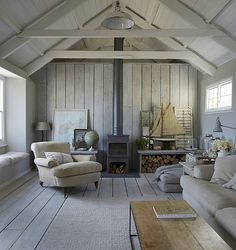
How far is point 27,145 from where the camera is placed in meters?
6.55

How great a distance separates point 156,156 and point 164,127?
2.68 feet

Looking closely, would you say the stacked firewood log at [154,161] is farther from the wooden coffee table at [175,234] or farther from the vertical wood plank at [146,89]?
the wooden coffee table at [175,234]

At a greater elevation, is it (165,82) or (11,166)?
(165,82)

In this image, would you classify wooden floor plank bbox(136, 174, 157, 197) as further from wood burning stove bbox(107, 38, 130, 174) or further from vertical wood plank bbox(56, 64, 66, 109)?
vertical wood plank bbox(56, 64, 66, 109)

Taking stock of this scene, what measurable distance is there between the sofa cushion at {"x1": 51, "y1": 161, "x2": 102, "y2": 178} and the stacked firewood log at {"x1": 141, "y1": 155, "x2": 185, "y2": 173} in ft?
6.46

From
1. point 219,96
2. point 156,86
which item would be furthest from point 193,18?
point 156,86

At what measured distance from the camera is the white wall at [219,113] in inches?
209

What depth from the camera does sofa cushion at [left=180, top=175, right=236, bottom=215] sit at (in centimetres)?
282

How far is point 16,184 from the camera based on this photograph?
5426 millimetres

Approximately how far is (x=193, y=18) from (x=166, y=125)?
293cm

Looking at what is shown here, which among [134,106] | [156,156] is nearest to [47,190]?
[156,156]

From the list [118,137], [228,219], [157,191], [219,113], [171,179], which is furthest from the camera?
[118,137]

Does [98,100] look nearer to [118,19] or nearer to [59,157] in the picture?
[59,157]

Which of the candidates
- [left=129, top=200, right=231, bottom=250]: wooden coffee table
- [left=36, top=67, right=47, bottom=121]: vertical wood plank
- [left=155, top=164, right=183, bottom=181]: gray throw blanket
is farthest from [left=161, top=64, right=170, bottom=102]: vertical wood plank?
[left=129, top=200, right=231, bottom=250]: wooden coffee table
